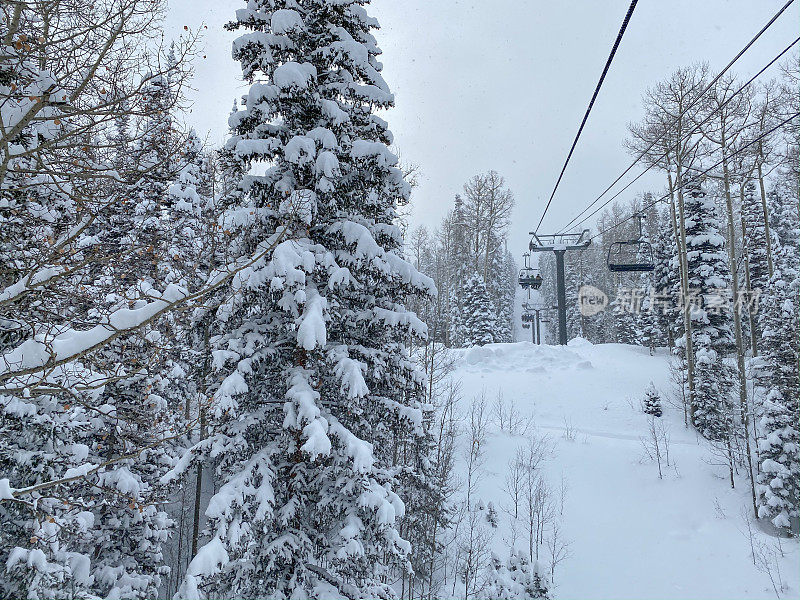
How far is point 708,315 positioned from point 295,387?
2180 centimetres

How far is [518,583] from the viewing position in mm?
10219

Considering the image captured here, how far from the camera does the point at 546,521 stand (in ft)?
45.2

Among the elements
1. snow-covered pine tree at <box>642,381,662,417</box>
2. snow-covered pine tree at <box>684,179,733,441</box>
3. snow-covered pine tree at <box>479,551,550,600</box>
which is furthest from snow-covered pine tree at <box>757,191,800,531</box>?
snow-covered pine tree at <box>479,551,550,600</box>

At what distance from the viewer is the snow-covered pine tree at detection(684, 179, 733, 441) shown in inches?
678

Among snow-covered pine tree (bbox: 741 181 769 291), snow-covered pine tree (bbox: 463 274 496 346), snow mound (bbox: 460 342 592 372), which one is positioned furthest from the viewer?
snow-covered pine tree (bbox: 463 274 496 346)

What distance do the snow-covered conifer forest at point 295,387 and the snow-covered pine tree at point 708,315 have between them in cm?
16

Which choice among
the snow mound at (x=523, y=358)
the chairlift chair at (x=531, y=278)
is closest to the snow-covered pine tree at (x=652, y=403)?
the snow mound at (x=523, y=358)

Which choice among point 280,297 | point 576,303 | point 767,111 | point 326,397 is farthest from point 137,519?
point 576,303

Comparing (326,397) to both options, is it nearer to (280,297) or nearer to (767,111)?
(280,297)

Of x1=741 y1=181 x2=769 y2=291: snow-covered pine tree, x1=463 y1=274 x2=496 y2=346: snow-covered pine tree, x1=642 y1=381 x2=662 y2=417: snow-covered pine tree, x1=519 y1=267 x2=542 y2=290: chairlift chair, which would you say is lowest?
x1=642 y1=381 x2=662 y2=417: snow-covered pine tree

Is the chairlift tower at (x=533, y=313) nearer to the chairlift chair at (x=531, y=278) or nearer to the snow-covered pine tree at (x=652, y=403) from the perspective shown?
the chairlift chair at (x=531, y=278)

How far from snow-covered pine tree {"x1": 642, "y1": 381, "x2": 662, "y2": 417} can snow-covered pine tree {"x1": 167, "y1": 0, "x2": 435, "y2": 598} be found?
16.6 m

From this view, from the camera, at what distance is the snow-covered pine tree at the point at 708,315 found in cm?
1722

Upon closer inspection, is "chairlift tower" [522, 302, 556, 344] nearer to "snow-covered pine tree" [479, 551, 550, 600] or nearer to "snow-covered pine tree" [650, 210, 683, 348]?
"snow-covered pine tree" [650, 210, 683, 348]
